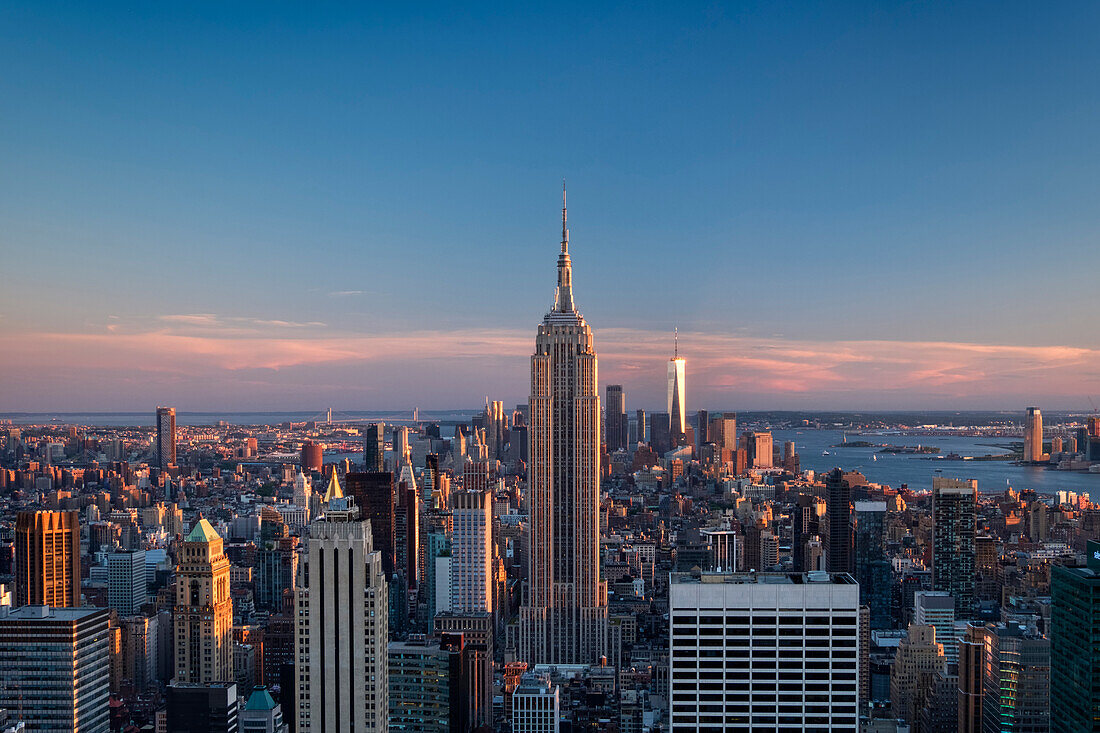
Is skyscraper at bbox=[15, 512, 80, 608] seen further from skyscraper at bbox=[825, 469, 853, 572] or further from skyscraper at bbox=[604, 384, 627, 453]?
skyscraper at bbox=[825, 469, 853, 572]

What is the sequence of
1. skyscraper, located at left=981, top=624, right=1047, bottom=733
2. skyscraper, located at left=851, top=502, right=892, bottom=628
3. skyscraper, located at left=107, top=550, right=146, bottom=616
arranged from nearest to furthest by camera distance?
skyscraper, located at left=981, top=624, right=1047, bottom=733, skyscraper, located at left=107, top=550, right=146, bottom=616, skyscraper, located at left=851, top=502, right=892, bottom=628

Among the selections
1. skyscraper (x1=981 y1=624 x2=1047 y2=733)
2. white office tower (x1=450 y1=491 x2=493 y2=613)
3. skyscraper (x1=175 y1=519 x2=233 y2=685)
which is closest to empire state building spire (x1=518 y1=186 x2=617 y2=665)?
white office tower (x1=450 y1=491 x2=493 y2=613)

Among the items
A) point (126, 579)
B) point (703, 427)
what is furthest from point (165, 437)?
point (703, 427)

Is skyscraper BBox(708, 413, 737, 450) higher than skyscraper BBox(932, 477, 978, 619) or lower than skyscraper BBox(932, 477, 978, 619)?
higher

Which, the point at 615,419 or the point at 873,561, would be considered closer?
the point at 873,561

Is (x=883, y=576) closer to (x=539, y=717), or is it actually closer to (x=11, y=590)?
(x=539, y=717)

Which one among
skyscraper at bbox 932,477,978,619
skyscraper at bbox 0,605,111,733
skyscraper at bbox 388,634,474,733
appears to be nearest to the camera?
skyscraper at bbox 0,605,111,733

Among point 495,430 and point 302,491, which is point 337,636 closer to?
point 302,491
